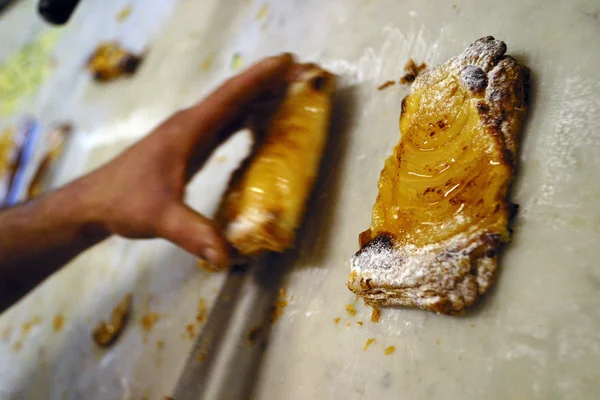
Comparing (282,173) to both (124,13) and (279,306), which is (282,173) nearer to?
(279,306)

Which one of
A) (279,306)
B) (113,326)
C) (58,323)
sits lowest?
(58,323)

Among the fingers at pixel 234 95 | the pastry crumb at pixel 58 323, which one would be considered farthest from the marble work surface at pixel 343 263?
the fingers at pixel 234 95

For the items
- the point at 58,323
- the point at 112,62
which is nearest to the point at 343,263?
the point at 58,323

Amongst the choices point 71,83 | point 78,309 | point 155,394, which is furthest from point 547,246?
point 71,83

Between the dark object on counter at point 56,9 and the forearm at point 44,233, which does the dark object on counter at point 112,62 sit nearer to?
the dark object on counter at point 56,9

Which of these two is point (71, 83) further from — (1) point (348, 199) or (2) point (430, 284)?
(2) point (430, 284)
